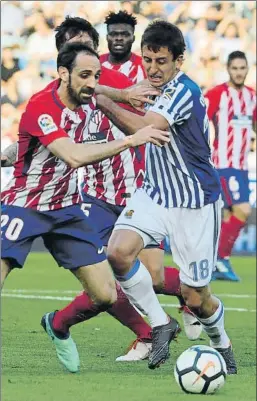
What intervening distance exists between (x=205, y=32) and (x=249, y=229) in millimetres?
4035

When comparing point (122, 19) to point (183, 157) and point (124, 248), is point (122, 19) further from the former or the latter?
point (124, 248)

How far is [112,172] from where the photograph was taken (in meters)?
8.22

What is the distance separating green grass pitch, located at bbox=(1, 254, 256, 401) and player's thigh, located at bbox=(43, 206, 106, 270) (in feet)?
2.05

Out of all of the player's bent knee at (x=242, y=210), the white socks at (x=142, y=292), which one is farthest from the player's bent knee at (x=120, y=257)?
the player's bent knee at (x=242, y=210)

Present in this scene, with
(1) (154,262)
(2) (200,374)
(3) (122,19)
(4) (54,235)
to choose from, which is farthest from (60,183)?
(3) (122,19)

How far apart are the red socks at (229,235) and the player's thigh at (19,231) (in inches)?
269

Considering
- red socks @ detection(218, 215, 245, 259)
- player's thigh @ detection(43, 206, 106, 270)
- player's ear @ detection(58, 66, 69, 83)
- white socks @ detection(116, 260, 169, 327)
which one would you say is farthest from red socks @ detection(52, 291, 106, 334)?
red socks @ detection(218, 215, 245, 259)

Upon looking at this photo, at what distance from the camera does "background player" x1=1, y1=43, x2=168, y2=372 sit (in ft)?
20.0

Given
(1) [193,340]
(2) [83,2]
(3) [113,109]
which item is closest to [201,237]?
(3) [113,109]

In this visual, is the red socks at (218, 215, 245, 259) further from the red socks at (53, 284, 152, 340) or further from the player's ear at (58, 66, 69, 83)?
the player's ear at (58, 66, 69, 83)

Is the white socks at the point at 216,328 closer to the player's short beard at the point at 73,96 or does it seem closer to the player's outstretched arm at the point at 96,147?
the player's outstretched arm at the point at 96,147

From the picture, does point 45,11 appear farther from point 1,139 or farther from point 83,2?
point 1,139

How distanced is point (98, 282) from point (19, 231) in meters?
0.54

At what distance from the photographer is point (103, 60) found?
8.91 metres
